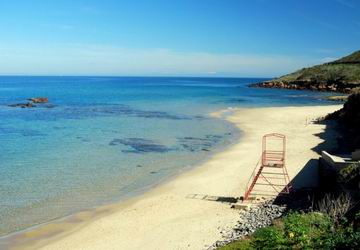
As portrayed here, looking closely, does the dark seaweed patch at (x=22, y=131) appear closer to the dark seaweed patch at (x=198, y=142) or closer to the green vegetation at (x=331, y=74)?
the dark seaweed patch at (x=198, y=142)

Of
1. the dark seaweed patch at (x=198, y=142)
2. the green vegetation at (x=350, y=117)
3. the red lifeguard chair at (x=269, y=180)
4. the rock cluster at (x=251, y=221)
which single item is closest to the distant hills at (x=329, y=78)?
the green vegetation at (x=350, y=117)

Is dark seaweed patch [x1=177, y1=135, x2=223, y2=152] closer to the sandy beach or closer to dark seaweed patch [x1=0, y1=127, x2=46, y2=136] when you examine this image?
the sandy beach

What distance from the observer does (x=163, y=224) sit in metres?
17.5

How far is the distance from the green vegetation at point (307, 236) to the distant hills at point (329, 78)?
309 ft

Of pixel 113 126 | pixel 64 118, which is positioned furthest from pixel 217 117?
pixel 64 118

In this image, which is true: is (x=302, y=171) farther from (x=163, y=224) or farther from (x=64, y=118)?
(x=64, y=118)

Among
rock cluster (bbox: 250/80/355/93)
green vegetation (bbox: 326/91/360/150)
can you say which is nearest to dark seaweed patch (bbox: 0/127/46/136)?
green vegetation (bbox: 326/91/360/150)

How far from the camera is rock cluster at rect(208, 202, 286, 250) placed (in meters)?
15.3

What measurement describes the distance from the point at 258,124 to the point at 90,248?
35211mm

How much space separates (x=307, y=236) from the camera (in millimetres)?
11883

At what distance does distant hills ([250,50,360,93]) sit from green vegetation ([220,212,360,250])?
309 feet

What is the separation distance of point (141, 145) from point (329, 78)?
326ft

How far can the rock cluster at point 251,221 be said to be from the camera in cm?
1526

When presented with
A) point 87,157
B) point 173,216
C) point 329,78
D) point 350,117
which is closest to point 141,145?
point 87,157
